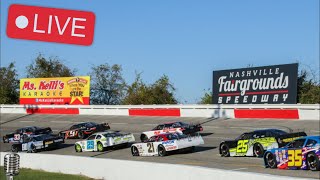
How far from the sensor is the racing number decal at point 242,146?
Result: 855 inches

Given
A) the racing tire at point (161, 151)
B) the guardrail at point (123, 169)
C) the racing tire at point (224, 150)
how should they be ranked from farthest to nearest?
the racing tire at point (161, 151), the racing tire at point (224, 150), the guardrail at point (123, 169)

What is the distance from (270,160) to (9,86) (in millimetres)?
→ 72925

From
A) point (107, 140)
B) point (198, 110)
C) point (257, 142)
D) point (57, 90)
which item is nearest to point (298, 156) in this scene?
point (257, 142)

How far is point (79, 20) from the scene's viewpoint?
6285 millimetres

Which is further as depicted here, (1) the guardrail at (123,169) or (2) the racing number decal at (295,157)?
(2) the racing number decal at (295,157)

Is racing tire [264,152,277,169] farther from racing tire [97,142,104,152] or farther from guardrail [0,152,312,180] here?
racing tire [97,142,104,152]

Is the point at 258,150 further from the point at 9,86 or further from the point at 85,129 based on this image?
the point at 9,86

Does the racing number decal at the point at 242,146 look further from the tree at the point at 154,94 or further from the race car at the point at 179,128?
the tree at the point at 154,94

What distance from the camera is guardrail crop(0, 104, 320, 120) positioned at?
1405 inches

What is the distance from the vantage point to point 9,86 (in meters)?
85.1

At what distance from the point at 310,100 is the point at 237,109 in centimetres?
909

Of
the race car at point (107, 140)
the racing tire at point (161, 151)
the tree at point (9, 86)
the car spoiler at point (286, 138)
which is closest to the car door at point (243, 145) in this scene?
the car spoiler at point (286, 138)

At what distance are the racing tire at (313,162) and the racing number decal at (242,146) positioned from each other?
508cm

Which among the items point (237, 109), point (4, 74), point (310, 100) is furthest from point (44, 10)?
point (4, 74)
